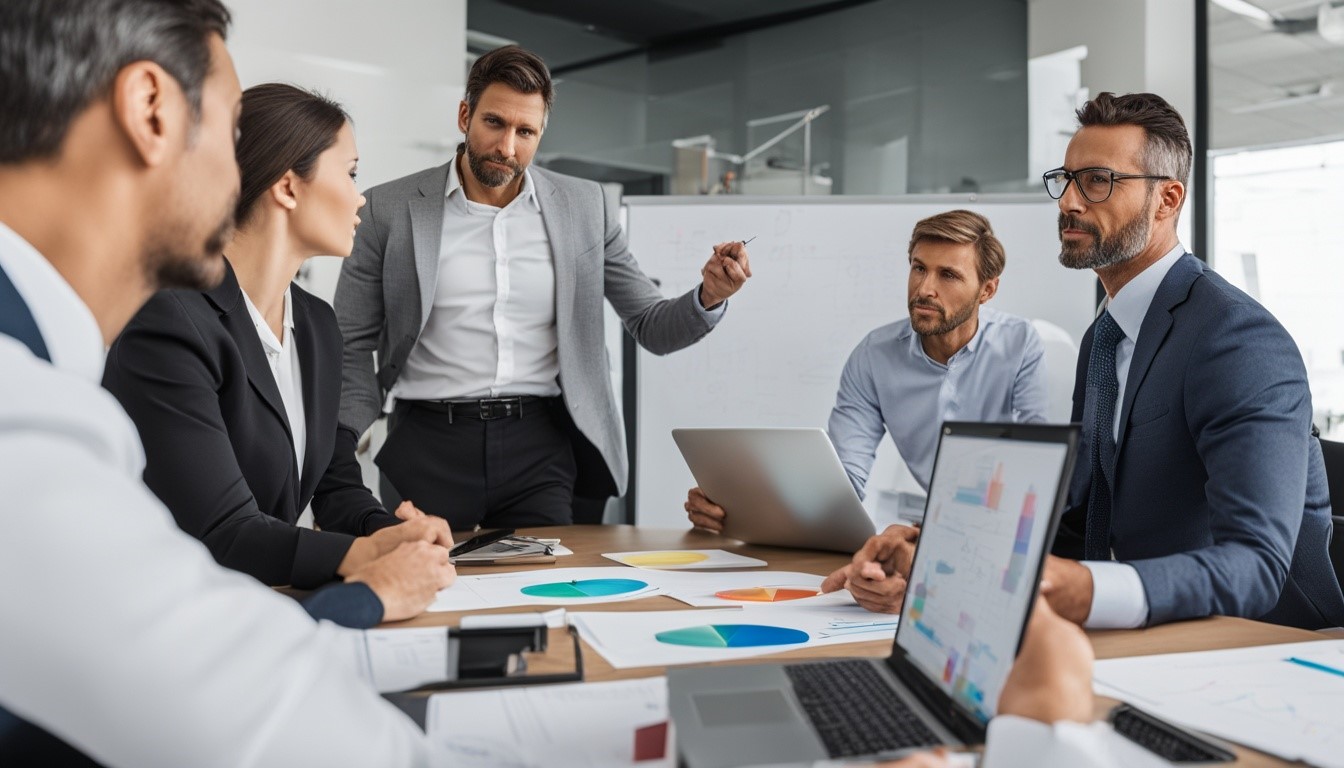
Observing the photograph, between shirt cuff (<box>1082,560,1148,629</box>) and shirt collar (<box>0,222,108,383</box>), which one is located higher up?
shirt collar (<box>0,222,108,383</box>)

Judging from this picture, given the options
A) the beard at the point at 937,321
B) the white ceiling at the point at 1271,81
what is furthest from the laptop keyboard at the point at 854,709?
the white ceiling at the point at 1271,81

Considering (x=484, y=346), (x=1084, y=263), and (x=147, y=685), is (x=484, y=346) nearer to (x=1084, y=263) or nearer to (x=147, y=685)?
(x=1084, y=263)

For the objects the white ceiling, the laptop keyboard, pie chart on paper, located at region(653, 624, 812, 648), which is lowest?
pie chart on paper, located at region(653, 624, 812, 648)

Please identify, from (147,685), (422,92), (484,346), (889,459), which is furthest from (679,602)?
(422,92)

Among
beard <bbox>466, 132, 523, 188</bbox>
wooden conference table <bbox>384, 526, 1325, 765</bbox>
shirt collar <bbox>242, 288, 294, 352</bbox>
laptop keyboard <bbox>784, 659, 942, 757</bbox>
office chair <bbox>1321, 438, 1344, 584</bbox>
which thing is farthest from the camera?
beard <bbox>466, 132, 523, 188</bbox>

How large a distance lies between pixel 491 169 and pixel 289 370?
808 millimetres

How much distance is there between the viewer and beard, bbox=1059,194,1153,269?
6.03ft

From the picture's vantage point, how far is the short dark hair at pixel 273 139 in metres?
1.76

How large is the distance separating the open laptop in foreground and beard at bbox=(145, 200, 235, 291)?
0.54 m

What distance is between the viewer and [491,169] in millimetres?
2473

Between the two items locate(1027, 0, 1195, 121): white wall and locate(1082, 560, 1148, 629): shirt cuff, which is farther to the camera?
locate(1027, 0, 1195, 121): white wall

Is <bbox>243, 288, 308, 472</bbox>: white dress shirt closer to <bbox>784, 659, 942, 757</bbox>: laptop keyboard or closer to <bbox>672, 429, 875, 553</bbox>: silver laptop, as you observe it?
<bbox>672, 429, 875, 553</bbox>: silver laptop

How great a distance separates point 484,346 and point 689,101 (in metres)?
3.74

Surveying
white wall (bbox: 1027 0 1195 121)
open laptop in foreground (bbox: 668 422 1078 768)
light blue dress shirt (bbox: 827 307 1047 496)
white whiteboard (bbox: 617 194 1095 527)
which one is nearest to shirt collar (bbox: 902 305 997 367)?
light blue dress shirt (bbox: 827 307 1047 496)
